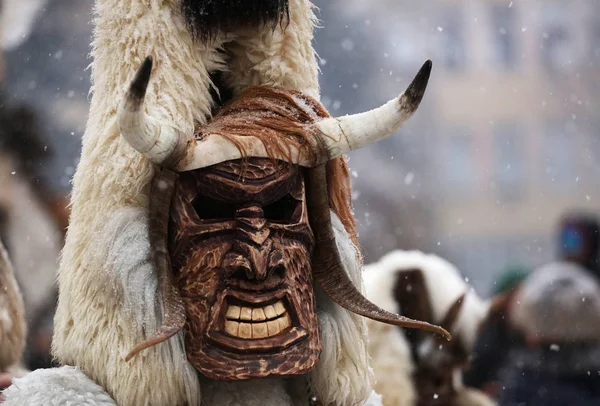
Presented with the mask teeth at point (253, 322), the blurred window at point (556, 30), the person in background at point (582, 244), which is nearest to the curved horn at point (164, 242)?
the mask teeth at point (253, 322)

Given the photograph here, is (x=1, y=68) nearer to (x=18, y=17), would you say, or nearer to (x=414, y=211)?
(x=18, y=17)

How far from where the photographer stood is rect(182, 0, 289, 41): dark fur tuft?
256 cm

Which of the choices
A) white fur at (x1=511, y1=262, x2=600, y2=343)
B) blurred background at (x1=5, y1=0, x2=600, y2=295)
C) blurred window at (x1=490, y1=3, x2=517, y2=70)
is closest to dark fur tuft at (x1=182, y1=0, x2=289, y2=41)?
white fur at (x1=511, y1=262, x2=600, y2=343)

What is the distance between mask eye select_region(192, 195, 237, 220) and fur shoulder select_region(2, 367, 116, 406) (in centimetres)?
46

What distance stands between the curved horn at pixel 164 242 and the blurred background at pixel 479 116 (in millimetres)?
6083

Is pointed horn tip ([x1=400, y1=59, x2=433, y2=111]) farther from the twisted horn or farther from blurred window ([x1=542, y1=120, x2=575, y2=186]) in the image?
blurred window ([x1=542, y1=120, x2=575, y2=186])

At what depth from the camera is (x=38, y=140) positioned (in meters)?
5.72

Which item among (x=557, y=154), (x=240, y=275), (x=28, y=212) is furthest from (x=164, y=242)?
(x=557, y=154)

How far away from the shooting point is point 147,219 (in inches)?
96.7

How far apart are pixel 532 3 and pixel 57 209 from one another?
6870 millimetres

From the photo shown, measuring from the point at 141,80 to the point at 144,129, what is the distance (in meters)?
0.14

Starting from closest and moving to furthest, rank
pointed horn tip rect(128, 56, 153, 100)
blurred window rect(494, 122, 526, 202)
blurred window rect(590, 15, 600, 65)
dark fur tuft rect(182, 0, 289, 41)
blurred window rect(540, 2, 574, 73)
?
pointed horn tip rect(128, 56, 153, 100)
dark fur tuft rect(182, 0, 289, 41)
blurred window rect(494, 122, 526, 202)
blurred window rect(590, 15, 600, 65)
blurred window rect(540, 2, 574, 73)

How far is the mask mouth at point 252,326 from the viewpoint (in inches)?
93.3

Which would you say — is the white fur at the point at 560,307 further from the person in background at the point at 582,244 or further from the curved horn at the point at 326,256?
the curved horn at the point at 326,256
